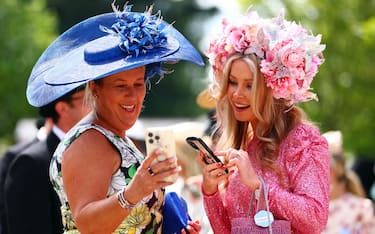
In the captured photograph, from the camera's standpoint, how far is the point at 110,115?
14.6ft

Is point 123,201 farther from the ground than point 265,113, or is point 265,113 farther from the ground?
point 265,113

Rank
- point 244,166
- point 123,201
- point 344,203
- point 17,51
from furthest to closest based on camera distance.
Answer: point 17,51 → point 344,203 → point 244,166 → point 123,201

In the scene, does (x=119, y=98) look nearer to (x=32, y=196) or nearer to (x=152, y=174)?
(x=152, y=174)

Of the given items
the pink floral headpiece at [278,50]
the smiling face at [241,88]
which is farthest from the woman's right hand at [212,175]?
the pink floral headpiece at [278,50]

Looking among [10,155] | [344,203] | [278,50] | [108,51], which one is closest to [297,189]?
[278,50]

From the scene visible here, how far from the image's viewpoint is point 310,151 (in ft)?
15.2

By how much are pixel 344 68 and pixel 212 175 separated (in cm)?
1535

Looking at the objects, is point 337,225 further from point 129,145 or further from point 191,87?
point 191,87

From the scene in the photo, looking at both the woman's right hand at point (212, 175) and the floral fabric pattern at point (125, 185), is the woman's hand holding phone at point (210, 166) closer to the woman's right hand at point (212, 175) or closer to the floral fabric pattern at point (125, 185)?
the woman's right hand at point (212, 175)

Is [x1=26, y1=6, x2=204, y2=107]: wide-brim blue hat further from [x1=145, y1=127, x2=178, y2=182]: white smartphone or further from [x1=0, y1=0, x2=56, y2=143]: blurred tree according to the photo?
[x1=0, y1=0, x2=56, y2=143]: blurred tree

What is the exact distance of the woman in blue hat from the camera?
416 cm

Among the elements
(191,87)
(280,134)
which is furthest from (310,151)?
(191,87)

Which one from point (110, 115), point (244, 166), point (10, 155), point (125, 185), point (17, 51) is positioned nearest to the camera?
point (125, 185)

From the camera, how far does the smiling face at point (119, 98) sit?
4348 mm
